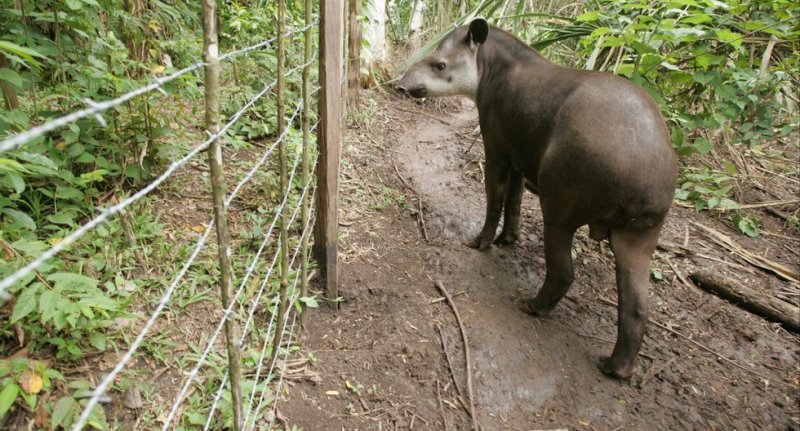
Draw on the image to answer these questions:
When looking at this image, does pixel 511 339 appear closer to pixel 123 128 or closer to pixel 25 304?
pixel 25 304

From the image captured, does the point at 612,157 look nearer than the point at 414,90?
Yes

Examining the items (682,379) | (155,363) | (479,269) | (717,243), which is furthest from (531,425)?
(717,243)

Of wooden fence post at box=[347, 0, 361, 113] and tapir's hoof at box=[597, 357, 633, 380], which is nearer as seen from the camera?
tapir's hoof at box=[597, 357, 633, 380]

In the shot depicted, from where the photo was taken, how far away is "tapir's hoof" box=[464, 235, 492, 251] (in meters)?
4.09

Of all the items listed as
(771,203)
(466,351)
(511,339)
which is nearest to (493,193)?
(511,339)

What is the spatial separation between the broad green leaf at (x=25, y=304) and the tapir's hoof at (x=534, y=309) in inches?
113

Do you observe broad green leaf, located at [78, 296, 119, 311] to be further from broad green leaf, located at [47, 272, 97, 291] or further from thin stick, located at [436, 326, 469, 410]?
thin stick, located at [436, 326, 469, 410]

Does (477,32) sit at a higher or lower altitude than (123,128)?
higher

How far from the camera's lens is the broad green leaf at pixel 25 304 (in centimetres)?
182

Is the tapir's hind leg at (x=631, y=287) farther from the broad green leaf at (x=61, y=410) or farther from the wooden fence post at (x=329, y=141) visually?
the broad green leaf at (x=61, y=410)

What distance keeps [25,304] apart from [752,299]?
14.8 ft

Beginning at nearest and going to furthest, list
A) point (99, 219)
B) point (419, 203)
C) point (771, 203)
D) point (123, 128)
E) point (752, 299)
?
1. point (99, 219)
2. point (123, 128)
3. point (752, 299)
4. point (419, 203)
5. point (771, 203)

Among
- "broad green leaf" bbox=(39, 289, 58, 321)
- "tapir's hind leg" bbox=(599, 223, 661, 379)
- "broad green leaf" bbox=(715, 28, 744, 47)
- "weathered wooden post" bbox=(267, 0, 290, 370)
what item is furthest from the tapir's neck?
"broad green leaf" bbox=(39, 289, 58, 321)

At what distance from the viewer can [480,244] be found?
4.11m
